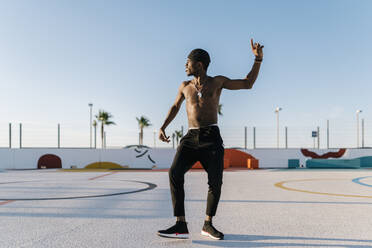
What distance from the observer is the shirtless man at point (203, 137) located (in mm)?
3230

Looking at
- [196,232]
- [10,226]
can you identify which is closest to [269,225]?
[196,232]

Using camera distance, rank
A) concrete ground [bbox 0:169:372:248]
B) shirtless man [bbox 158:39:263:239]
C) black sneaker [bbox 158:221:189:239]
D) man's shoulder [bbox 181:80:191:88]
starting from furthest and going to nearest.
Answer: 1. man's shoulder [bbox 181:80:191:88]
2. shirtless man [bbox 158:39:263:239]
3. black sneaker [bbox 158:221:189:239]
4. concrete ground [bbox 0:169:372:248]

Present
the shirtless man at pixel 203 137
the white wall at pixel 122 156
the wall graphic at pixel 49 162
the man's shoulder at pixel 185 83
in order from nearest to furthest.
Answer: the shirtless man at pixel 203 137 → the man's shoulder at pixel 185 83 → the white wall at pixel 122 156 → the wall graphic at pixel 49 162

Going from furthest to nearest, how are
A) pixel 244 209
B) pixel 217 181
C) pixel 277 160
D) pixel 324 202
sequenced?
pixel 277 160 < pixel 324 202 < pixel 244 209 < pixel 217 181

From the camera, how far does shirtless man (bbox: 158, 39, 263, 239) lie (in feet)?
10.6

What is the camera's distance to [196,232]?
3.40 meters

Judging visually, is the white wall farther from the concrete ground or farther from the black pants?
the black pants

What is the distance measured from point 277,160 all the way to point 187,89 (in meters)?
22.4

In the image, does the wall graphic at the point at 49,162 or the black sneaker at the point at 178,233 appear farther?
the wall graphic at the point at 49,162

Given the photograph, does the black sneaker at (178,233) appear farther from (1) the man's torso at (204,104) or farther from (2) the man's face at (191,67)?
(2) the man's face at (191,67)

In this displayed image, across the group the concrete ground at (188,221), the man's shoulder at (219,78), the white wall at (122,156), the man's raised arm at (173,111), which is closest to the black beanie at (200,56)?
the man's shoulder at (219,78)

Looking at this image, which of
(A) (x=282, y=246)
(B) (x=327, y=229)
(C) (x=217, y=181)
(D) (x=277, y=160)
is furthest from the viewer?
(D) (x=277, y=160)

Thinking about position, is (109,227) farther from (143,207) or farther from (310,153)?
(310,153)

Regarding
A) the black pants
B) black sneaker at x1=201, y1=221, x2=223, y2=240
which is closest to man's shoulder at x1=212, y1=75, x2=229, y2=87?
the black pants
